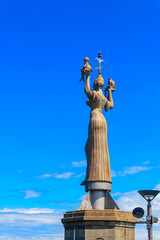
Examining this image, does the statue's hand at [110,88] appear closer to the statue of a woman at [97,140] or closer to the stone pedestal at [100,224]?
the statue of a woman at [97,140]

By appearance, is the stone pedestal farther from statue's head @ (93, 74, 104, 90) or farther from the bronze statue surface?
statue's head @ (93, 74, 104, 90)

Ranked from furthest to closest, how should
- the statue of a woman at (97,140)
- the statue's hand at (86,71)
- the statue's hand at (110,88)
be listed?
the statue's hand at (110,88)
the statue's hand at (86,71)
the statue of a woman at (97,140)

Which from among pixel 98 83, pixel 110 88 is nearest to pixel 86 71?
pixel 98 83

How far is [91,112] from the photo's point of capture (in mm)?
24625

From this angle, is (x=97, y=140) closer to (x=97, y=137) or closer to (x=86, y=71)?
(x=97, y=137)

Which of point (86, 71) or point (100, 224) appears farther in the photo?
point (86, 71)

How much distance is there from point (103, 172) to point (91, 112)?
400cm

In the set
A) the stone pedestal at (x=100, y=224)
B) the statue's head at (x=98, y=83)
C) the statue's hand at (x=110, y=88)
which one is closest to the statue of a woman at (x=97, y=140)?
the statue's head at (x=98, y=83)

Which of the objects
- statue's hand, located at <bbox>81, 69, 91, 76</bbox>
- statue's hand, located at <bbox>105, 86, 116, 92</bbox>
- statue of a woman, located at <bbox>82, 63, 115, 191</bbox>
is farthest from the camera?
statue's hand, located at <bbox>105, 86, 116, 92</bbox>

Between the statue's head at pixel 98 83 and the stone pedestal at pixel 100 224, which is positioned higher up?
the statue's head at pixel 98 83

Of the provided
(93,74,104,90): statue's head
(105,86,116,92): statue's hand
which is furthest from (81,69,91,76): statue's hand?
(105,86,116,92): statue's hand

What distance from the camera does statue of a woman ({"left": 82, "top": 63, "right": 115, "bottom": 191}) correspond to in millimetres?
23203

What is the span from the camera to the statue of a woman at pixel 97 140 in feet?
76.1

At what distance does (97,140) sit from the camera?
Answer: 23.8 m
